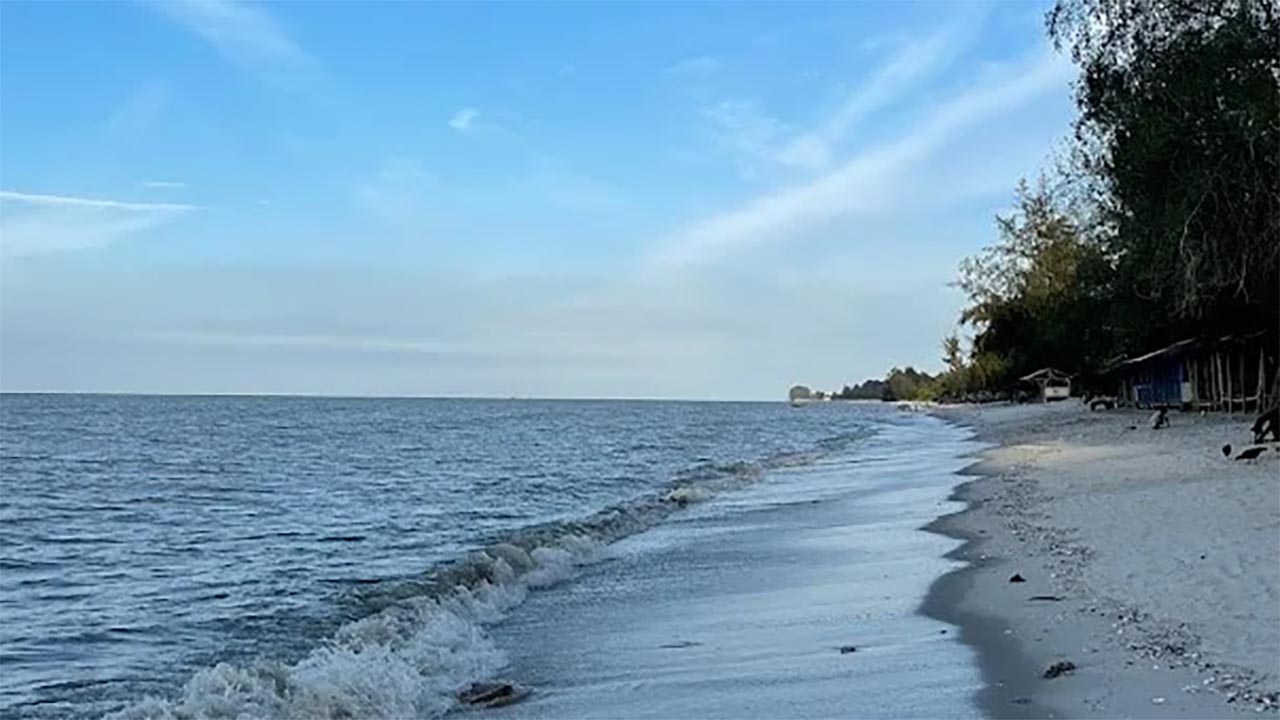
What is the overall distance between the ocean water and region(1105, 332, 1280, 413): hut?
11.5 m

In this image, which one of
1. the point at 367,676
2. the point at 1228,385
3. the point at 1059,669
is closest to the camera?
the point at 1059,669

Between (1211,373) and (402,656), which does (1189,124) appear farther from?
(1211,373)

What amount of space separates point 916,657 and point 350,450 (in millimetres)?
51187

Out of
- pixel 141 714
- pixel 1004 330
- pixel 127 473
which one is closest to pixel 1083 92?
pixel 141 714

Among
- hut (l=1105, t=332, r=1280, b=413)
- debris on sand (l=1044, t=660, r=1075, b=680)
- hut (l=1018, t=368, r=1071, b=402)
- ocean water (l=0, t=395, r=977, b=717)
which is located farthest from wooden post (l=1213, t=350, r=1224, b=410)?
hut (l=1018, t=368, r=1071, b=402)

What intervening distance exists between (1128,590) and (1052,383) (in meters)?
82.9

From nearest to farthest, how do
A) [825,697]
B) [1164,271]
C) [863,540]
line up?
[825,697] < [863,540] < [1164,271]

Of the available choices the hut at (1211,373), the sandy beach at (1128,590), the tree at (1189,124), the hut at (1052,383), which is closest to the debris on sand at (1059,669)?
the sandy beach at (1128,590)

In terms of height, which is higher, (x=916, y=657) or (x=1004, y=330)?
(x=1004, y=330)

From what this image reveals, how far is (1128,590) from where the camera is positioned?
35.4ft

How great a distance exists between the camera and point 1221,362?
44.2m

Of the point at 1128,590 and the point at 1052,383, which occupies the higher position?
the point at 1052,383

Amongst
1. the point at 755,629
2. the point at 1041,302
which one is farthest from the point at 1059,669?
the point at 1041,302

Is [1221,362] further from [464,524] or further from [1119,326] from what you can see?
Answer: [464,524]
